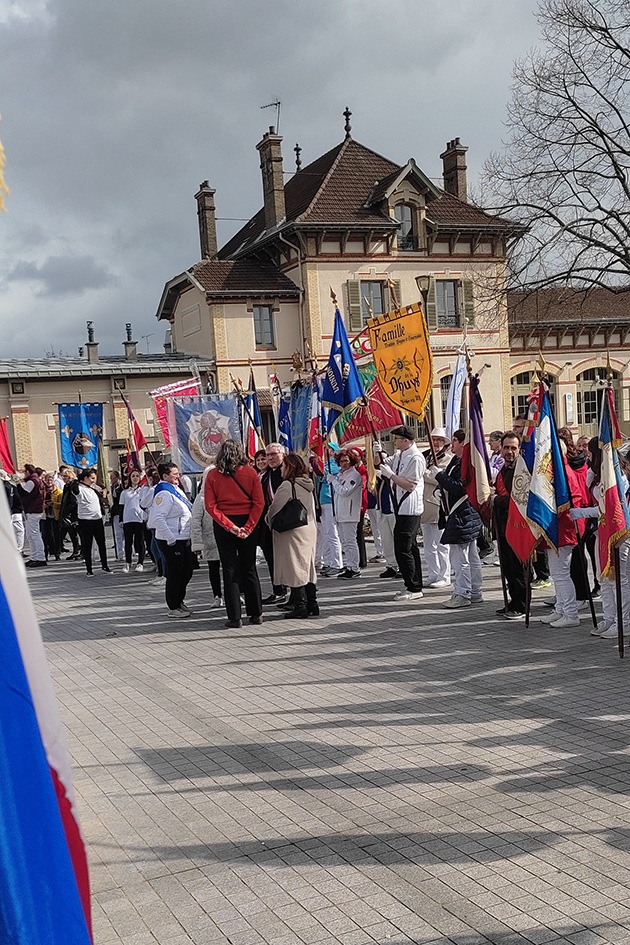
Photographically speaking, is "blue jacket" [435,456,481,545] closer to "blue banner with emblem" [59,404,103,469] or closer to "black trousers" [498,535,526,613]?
"black trousers" [498,535,526,613]

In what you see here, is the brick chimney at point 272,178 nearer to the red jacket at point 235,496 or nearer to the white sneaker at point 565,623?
the red jacket at point 235,496

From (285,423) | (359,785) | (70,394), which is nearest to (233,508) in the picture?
(359,785)

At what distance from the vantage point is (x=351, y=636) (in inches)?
375

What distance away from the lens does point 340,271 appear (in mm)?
35250

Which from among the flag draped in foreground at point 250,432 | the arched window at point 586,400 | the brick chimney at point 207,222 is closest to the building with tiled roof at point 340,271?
the brick chimney at point 207,222

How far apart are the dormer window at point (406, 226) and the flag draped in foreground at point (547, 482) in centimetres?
2833

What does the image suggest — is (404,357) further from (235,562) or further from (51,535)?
(51,535)

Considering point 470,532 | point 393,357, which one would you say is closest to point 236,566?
point 470,532

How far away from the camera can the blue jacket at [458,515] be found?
34.2 feet

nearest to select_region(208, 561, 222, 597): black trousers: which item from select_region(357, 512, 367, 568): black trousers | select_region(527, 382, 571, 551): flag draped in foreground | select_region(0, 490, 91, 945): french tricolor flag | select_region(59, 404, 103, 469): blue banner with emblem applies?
select_region(357, 512, 367, 568): black trousers

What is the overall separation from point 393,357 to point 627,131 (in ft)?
37.9

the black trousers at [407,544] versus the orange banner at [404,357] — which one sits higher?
the orange banner at [404,357]

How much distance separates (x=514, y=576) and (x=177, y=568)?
13.4 ft

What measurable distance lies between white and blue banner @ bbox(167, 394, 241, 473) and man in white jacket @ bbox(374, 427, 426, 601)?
4799mm
